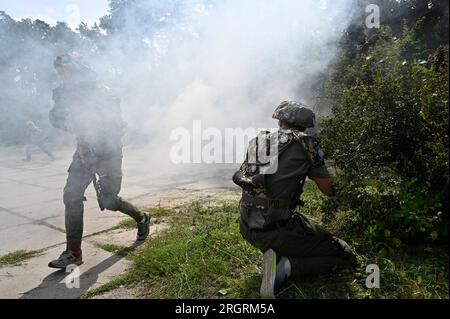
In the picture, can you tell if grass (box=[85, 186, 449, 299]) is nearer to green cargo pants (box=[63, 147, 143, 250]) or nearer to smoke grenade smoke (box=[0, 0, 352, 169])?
green cargo pants (box=[63, 147, 143, 250])

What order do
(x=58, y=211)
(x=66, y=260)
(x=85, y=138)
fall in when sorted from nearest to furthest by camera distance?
(x=66, y=260), (x=85, y=138), (x=58, y=211)

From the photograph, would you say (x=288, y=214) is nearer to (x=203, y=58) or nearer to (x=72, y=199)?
(x=72, y=199)

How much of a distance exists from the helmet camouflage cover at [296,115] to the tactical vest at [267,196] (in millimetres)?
96

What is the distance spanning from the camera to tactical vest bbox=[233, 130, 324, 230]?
264 centimetres

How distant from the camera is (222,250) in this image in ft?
10.9

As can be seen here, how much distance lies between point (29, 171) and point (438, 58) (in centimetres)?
990

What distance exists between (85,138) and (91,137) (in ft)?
0.22

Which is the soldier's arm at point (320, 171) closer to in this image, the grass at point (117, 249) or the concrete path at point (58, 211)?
the concrete path at point (58, 211)

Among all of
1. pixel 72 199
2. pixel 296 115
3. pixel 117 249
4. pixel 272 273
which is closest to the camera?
pixel 272 273

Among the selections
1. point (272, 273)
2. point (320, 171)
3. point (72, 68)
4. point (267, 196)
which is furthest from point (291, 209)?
point (72, 68)

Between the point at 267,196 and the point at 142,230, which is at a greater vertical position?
the point at 267,196

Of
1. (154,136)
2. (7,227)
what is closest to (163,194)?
(7,227)

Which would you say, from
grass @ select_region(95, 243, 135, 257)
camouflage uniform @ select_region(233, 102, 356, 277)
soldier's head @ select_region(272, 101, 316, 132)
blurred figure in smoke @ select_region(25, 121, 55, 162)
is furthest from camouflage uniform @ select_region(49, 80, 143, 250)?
blurred figure in smoke @ select_region(25, 121, 55, 162)

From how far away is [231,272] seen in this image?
2.98 m
